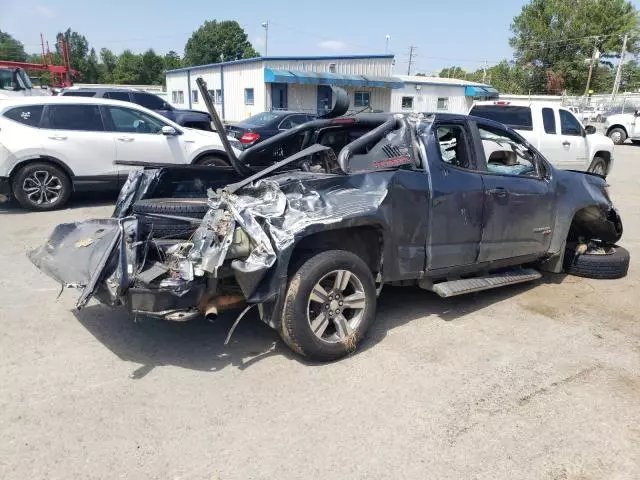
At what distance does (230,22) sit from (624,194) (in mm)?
95802

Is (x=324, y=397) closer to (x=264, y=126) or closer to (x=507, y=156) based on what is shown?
(x=507, y=156)

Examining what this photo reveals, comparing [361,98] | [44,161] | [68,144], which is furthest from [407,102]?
[44,161]

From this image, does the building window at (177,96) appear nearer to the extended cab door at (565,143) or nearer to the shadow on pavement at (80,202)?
the shadow on pavement at (80,202)

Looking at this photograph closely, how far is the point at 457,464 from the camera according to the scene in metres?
2.85

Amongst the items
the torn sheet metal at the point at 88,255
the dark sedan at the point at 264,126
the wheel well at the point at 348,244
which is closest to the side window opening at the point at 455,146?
the wheel well at the point at 348,244

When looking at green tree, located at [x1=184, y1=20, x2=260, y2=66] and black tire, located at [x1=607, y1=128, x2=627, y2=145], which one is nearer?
black tire, located at [x1=607, y1=128, x2=627, y2=145]

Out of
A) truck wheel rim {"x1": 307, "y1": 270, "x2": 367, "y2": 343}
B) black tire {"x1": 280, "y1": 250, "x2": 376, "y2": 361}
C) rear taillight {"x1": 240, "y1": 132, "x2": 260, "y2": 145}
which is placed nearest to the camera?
black tire {"x1": 280, "y1": 250, "x2": 376, "y2": 361}

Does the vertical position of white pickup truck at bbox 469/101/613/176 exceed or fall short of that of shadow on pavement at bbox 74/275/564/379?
it exceeds it

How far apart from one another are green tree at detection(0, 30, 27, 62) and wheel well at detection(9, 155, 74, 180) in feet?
318

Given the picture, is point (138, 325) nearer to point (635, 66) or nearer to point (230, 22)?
point (635, 66)

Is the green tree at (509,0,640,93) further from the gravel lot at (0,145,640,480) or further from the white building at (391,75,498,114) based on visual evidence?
the gravel lot at (0,145,640,480)

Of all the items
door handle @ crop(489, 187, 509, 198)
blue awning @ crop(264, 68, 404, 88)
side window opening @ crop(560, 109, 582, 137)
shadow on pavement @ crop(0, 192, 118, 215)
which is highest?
blue awning @ crop(264, 68, 404, 88)

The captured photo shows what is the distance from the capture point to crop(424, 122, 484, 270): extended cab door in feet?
14.5

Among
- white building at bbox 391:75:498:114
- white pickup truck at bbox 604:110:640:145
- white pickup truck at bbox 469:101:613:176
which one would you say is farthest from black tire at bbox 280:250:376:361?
white building at bbox 391:75:498:114
